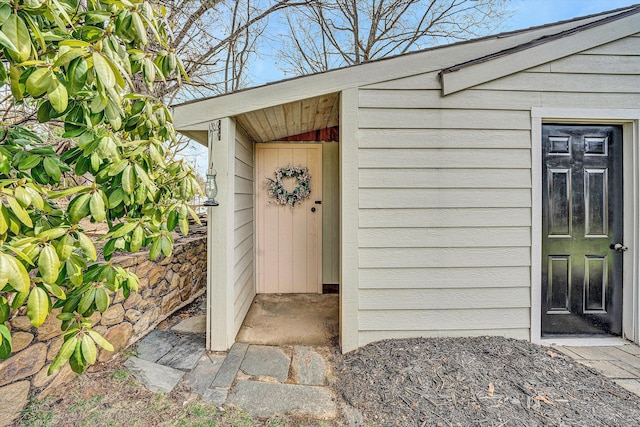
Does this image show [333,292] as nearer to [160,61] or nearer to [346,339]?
[346,339]

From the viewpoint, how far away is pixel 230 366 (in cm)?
229

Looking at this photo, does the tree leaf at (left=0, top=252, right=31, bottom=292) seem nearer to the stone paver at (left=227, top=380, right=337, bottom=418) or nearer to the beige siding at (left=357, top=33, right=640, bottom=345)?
the stone paver at (left=227, top=380, right=337, bottom=418)

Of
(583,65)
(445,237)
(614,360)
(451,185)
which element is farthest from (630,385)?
Answer: (583,65)

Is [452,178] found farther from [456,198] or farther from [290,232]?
[290,232]

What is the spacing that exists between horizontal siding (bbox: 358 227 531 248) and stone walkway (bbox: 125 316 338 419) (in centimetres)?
110

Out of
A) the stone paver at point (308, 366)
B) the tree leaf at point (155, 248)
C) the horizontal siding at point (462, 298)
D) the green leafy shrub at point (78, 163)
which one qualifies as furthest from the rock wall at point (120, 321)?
the horizontal siding at point (462, 298)

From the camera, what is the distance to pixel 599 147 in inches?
101

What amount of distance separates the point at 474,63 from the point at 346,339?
248cm

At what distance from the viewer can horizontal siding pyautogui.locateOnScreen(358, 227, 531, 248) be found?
2.50 metres

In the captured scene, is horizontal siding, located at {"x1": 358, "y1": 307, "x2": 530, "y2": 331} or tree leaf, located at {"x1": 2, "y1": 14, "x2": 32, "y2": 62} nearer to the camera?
tree leaf, located at {"x1": 2, "y1": 14, "x2": 32, "y2": 62}

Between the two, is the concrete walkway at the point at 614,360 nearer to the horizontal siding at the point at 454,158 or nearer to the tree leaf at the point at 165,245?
the horizontal siding at the point at 454,158

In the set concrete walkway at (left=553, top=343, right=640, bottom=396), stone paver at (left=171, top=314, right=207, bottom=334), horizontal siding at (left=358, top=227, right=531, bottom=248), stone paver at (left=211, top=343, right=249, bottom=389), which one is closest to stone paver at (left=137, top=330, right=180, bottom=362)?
stone paver at (left=171, top=314, right=207, bottom=334)

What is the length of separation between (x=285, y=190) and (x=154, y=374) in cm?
250

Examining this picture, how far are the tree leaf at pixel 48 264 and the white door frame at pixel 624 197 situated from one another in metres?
3.07
